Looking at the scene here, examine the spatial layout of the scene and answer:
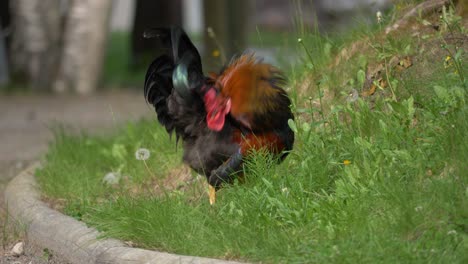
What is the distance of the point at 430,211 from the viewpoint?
450 cm

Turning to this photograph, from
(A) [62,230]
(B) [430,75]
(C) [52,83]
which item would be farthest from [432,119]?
(C) [52,83]

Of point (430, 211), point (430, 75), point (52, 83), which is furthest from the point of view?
point (52, 83)

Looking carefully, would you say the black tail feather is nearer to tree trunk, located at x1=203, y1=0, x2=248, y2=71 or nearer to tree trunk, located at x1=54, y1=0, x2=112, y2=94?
tree trunk, located at x1=203, y1=0, x2=248, y2=71

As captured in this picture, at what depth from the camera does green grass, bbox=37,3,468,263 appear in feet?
14.6

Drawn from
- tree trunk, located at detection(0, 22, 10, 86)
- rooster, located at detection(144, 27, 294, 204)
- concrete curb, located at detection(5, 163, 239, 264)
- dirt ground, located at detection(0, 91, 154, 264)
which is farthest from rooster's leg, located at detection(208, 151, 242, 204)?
tree trunk, located at detection(0, 22, 10, 86)

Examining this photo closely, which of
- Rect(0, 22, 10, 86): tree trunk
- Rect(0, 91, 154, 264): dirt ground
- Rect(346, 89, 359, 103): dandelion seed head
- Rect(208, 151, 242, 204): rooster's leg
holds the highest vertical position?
Rect(346, 89, 359, 103): dandelion seed head

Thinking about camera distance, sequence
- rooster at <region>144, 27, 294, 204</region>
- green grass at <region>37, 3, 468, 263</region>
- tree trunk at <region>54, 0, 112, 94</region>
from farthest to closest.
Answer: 1. tree trunk at <region>54, 0, 112, 94</region>
2. rooster at <region>144, 27, 294, 204</region>
3. green grass at <region>37, 3, 468, 263</region>

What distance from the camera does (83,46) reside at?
13945 mm

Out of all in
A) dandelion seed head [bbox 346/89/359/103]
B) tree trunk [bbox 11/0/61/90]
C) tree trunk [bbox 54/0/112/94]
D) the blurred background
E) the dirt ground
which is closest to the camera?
dandelion seed head [bbox 346/89/359/103]

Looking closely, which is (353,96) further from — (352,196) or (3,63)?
(3,63)

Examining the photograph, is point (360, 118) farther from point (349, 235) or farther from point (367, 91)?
point (349, 235)

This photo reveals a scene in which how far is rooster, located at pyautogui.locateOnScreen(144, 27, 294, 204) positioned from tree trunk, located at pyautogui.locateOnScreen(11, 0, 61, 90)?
28.6 ft

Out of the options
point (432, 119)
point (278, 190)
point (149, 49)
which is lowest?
point (149, 49)

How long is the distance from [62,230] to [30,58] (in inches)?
360
